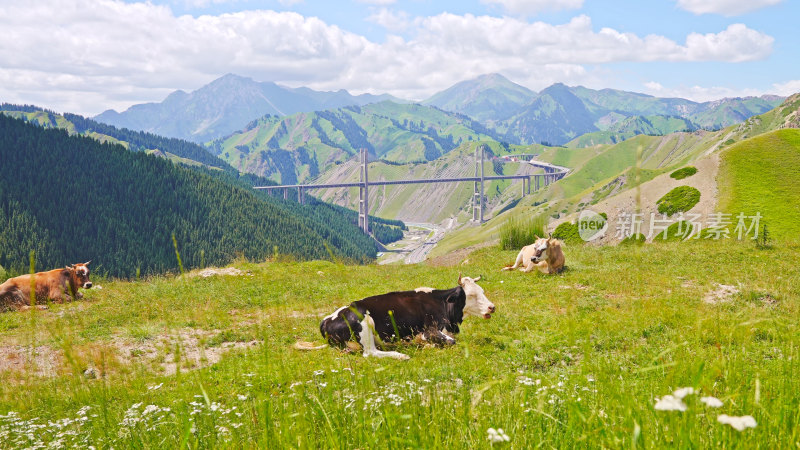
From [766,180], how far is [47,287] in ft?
145

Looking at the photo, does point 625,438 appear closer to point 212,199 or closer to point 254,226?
point 254,226

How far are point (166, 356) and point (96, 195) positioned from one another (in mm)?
203109

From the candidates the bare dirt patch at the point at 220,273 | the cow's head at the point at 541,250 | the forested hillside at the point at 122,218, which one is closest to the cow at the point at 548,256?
the cow's head at the point at 541,250

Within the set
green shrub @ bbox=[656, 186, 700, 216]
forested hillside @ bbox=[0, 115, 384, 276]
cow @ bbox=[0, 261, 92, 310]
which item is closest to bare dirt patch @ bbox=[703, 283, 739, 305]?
green shrub @ bbox=[656, 186, 700, 216]

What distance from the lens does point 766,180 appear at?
33.9 m

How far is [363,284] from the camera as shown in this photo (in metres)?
20.8

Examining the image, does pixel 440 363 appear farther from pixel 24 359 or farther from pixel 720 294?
pixel 720 294

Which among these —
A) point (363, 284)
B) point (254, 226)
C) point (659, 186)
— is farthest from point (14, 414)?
point (254, 226)

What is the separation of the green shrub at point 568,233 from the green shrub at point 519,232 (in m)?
4.57

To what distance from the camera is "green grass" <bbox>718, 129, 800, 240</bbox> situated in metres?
29.8

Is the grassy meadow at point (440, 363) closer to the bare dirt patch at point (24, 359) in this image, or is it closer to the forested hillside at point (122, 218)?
the bare dirt patch at point (24, 359)

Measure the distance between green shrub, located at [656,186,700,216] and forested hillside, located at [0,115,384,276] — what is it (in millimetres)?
116787

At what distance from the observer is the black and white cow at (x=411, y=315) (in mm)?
10477

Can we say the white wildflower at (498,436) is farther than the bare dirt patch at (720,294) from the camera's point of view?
No
